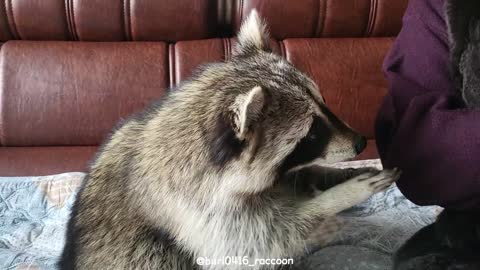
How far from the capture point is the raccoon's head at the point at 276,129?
2.85 ft

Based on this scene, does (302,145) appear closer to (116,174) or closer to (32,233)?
(116,174)

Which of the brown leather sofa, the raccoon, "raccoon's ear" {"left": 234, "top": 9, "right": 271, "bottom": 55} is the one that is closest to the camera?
the raccoon

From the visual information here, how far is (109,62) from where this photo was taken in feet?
5.44

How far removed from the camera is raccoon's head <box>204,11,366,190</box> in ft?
2.85

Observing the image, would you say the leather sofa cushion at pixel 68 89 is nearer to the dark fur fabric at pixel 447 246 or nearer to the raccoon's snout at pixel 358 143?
the raccoon's snout at pixel 358 143

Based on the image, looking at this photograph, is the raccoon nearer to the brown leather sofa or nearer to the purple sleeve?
the purple sleeve

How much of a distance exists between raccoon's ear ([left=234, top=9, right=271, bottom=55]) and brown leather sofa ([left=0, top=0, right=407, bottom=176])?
1.88 feet

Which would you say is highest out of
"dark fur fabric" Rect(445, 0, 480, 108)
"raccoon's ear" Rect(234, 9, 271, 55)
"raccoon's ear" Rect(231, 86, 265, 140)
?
"dark fur fabric" Rect(445, 0, 480, 108)

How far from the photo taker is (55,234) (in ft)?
4.35

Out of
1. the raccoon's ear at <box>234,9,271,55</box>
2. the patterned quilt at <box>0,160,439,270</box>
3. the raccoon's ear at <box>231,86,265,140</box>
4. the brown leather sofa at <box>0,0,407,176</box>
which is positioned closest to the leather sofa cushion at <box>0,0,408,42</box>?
the brown leather sofa at <box>0,0,407,176</box>

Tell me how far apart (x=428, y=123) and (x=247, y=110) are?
0.98 ft

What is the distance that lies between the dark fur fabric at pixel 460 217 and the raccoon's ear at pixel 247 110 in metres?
0.32

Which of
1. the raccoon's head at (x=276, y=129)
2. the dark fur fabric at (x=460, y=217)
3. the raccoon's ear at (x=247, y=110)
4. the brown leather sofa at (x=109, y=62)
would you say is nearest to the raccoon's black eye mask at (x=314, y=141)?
the raccoon's head at (x=276, y=129)

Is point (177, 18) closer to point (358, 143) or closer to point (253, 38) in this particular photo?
point (253, 38)
